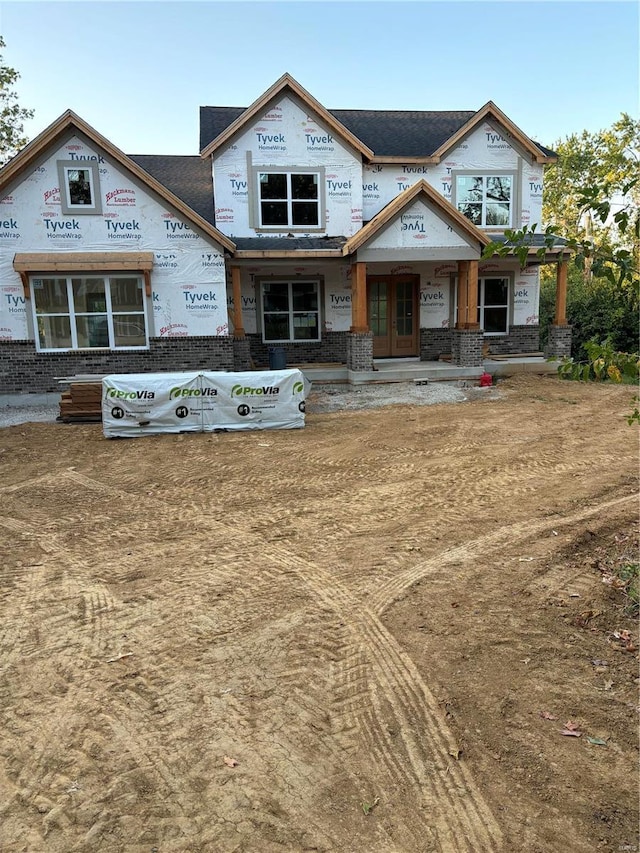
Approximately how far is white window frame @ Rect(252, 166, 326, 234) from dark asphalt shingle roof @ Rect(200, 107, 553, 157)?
2.02 metres

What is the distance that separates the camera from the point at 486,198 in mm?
19469

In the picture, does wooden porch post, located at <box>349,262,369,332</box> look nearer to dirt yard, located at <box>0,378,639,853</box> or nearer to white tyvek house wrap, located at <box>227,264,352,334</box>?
white tyvek house wrap, located at <box>227,264,352,334</box>

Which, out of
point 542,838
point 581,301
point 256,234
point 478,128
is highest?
point 478,128

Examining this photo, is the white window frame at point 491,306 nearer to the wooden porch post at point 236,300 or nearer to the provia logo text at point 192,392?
the wooden porch post at point 236,300

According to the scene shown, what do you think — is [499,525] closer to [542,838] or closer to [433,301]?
[542,838]

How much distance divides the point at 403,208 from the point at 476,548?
13.0 m

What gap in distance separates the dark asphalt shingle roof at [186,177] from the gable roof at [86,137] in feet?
→ 8.16

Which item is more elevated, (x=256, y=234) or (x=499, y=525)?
(x=256, y=234)

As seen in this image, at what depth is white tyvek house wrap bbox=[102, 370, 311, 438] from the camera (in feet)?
36.8

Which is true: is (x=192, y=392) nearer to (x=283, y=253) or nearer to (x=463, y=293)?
(x=283, y=253)

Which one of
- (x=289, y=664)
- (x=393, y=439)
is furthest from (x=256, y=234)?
(x=289, y=664)

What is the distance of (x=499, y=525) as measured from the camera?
20.8 feet

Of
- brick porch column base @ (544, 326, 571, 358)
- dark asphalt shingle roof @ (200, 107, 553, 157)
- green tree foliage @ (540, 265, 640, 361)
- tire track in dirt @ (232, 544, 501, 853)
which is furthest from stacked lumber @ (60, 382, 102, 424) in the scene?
green tree foliage @ (540, 265, 640, 361)

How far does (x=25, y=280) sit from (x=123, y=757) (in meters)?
14.5
